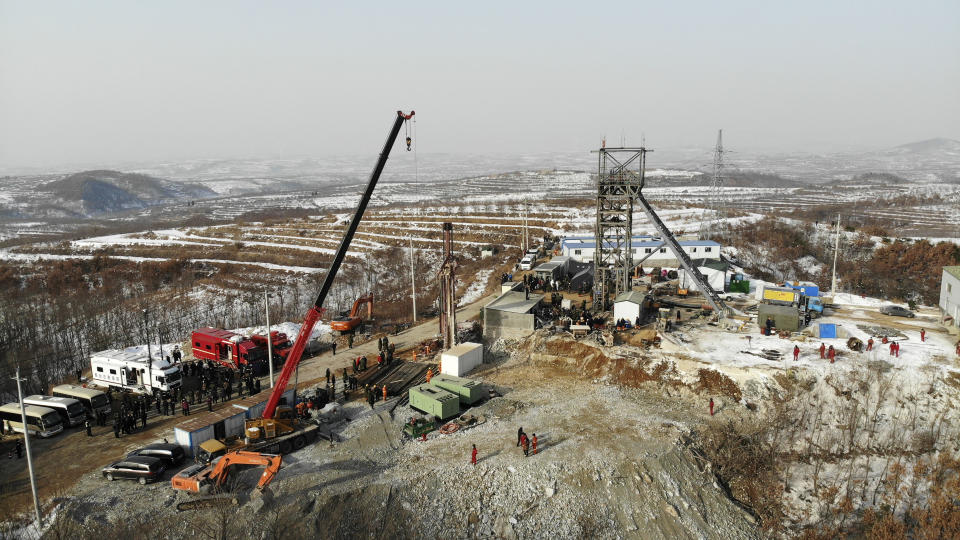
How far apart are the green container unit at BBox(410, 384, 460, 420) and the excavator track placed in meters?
7.86

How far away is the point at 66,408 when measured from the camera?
21750 mm

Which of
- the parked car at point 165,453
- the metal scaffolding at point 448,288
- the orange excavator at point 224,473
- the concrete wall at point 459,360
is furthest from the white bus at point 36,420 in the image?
the metal scaffolding at point 448,288

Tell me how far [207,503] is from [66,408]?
10.4 m

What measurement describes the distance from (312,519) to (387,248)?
165 feet

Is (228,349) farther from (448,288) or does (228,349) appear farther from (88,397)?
(448,288)

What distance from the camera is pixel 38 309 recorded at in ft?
142

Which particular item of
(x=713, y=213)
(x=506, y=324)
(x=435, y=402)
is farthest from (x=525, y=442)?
(x=713, y=213)

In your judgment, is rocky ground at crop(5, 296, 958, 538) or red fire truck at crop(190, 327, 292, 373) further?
red fire truck at crop(190, 327, 292, 373)

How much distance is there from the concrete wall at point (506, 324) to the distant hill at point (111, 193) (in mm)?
145719

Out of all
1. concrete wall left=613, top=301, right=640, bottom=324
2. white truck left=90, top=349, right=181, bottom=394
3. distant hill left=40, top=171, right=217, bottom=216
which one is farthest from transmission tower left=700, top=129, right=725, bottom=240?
distant hill left=40, top=171, right=217, bottom=216

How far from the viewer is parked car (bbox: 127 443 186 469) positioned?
18203mm

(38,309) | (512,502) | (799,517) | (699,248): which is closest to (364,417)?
(512,502)

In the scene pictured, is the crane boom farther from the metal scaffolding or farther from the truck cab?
the truck cab

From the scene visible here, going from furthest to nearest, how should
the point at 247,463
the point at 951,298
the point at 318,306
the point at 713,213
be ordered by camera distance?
the point at 713,213 < the point at 951,298 < the point at 318,306 < the point at 247,463
